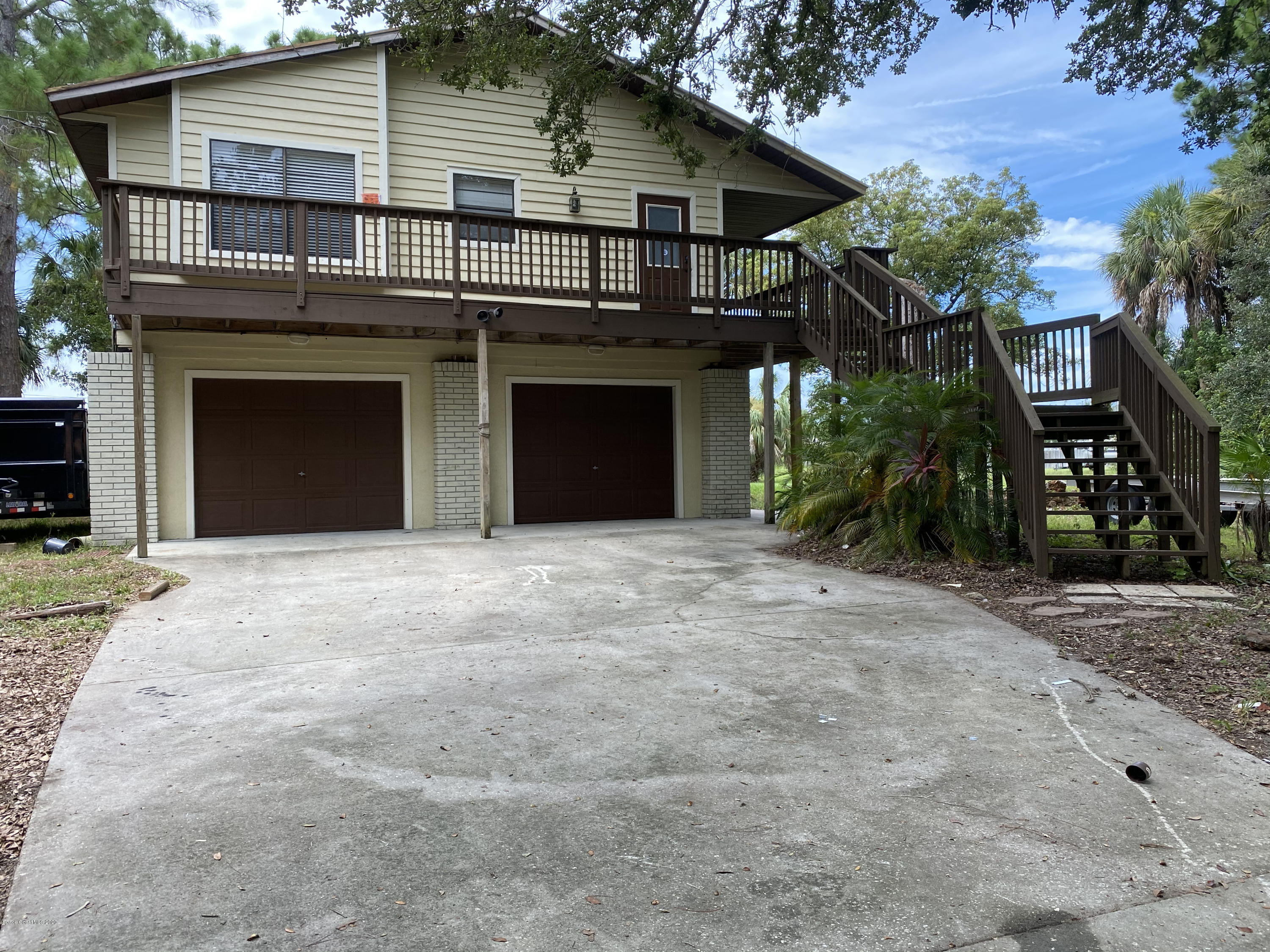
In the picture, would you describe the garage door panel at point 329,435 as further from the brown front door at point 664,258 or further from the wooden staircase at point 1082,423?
the wooden staircase at point 1082,423

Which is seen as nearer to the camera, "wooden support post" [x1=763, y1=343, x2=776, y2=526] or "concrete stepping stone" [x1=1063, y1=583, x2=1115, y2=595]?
"concrete stepping stone" [x1=1063, y1=583, x2=1115, y2=595]

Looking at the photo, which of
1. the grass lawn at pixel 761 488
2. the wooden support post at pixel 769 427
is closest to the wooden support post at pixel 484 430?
the grass lawn at pixel 761 488

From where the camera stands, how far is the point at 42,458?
12.2 m

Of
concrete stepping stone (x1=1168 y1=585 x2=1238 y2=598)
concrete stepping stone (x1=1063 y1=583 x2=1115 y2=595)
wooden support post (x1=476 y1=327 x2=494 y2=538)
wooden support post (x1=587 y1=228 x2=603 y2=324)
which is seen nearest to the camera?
concrete stepping stone (x1=1168 y1=585 x2=1238 y2=598)

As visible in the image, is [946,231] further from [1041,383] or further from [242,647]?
[242,647]

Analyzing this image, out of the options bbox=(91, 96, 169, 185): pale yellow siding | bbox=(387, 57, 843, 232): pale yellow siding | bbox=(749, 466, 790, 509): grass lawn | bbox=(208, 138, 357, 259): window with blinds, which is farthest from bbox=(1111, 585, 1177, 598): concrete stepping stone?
bbox=(91, 96, 169, 185): pale yellow siding

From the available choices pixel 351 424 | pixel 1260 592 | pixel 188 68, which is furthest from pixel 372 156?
pixel 1260 592

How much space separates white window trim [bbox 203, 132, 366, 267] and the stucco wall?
123cm

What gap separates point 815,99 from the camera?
29.0ft

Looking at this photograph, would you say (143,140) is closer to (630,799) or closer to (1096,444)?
(630,799)

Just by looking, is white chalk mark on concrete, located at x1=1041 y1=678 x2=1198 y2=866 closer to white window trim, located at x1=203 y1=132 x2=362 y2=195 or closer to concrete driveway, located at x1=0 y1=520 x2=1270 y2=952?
concrete driveway, located at x1=0 y1=520 x2=1270 y2=952

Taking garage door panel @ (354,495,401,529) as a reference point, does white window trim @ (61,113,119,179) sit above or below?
above

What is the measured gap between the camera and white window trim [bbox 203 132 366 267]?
10.9 meters

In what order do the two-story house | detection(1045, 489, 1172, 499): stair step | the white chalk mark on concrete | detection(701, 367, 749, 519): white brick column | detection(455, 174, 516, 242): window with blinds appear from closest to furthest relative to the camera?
the white chalk mark on concrete → detection(1045, 489, 1172, 499): stair step → the two-story house → detection(455, 174, 516, 242): window with blinds → detection(701, 367, 749, 519): white brick column
